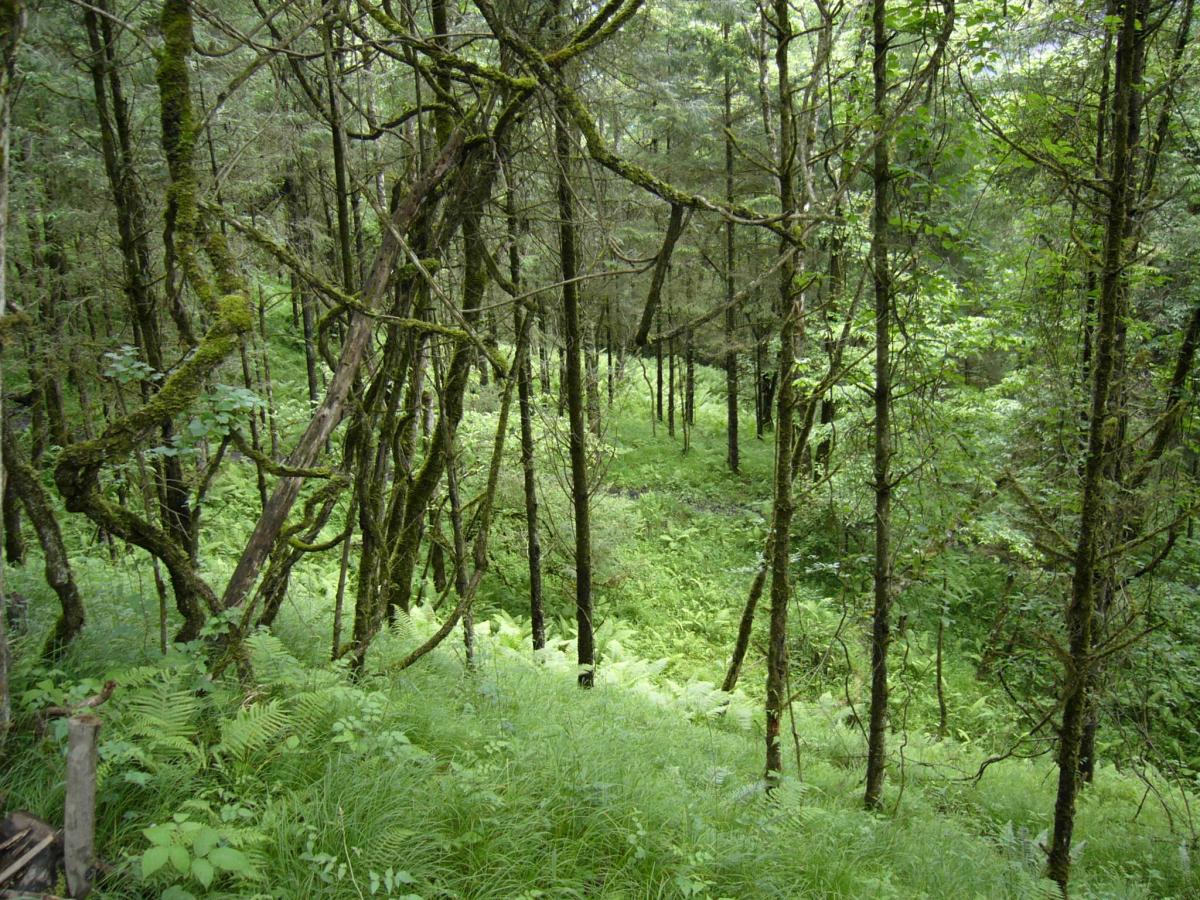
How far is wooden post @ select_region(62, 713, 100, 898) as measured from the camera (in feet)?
7.00

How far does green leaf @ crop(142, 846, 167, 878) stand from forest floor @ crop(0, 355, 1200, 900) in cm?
1

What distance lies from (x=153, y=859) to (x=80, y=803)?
45cm

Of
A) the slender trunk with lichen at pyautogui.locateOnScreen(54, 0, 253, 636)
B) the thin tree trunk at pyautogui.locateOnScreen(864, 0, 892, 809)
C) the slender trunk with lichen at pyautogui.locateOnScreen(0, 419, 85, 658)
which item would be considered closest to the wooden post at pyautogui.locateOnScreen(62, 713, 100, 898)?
the slender trunk with lichen at pyautogui.locateOnScreen(54, 0, 253, 636)

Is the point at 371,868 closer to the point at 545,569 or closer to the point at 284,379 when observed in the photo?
the point at 545,569

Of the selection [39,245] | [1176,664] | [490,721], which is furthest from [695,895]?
[39,245]

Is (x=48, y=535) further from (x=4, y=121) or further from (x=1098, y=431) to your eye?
(x=1098, y=431)

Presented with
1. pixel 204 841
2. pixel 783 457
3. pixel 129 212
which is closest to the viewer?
pixel 204 841

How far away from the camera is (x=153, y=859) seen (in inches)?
77.0

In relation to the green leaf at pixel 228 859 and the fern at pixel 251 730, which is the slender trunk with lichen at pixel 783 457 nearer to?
Answer: the fern at pixel 251 730

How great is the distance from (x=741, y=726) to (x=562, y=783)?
446cm

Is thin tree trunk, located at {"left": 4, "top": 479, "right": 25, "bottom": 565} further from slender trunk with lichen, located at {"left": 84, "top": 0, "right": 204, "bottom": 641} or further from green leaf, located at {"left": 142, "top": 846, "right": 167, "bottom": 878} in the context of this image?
green leaf, located at {"left": 142, "top": 846, "right": 167, "bottom": 878}

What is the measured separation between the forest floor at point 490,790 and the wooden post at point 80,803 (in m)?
0.11

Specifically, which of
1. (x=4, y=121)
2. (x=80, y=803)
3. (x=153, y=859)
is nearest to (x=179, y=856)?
(x=153, y=859)

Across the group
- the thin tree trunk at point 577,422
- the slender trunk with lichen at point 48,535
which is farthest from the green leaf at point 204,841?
the thin tree trunk at point 577,422
